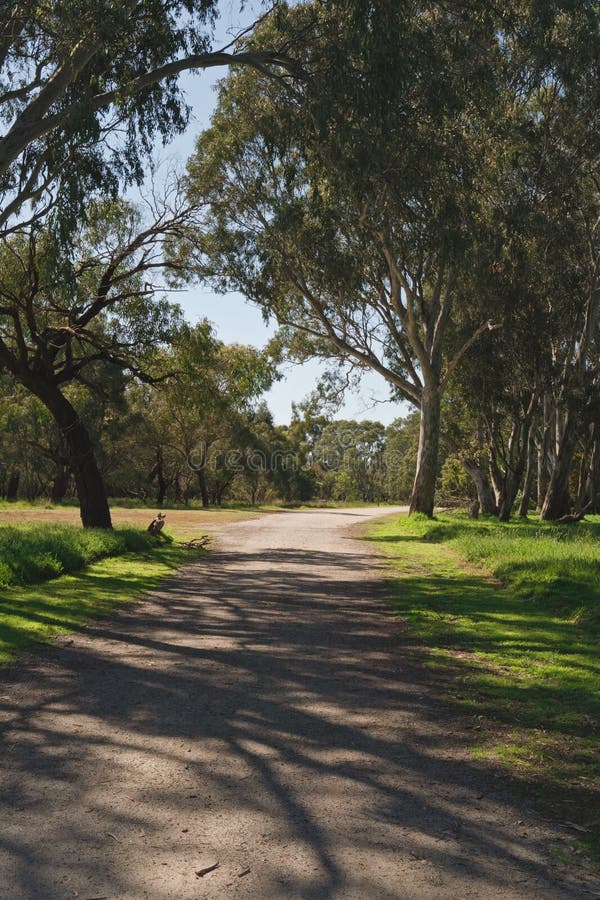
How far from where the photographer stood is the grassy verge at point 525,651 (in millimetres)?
4623

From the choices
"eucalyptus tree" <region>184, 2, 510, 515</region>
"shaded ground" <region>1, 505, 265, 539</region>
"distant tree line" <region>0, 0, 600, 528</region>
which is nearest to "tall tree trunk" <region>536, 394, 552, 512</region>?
"distant tree line" <region>0, 0, 600, 528</region>

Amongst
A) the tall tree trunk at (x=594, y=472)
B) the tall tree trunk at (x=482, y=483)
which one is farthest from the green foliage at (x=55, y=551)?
the tall tree trunk at (x=482, y=483)

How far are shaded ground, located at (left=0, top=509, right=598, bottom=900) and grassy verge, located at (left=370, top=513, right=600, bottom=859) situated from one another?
11.7 inches

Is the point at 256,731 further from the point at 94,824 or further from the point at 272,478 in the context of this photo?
the point at 272,478

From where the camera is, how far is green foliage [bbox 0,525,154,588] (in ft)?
37.4

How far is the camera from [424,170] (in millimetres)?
13055

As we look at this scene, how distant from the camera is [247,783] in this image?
13.6ft

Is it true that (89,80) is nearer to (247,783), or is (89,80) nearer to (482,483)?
(247,783)

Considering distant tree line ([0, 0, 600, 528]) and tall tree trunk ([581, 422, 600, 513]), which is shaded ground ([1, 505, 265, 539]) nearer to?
distant tree line ([0, 0, 600, 528])

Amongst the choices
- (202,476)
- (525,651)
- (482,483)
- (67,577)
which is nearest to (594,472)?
(482,483)

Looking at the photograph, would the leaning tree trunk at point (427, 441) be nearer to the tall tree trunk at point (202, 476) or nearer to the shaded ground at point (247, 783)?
the shaded ground at point (247, 783)

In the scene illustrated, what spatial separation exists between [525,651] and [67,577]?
726 centimetres

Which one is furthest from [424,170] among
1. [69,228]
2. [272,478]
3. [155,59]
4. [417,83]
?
[272,478]

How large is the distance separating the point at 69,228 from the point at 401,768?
864 cm
